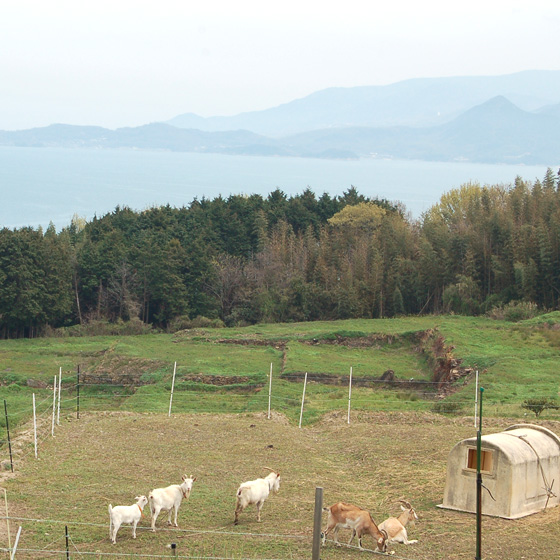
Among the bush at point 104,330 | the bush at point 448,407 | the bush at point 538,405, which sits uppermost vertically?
the bush at point 538,405

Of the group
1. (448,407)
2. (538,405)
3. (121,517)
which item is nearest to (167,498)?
(121,517)

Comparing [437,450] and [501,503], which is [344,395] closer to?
[437,450]

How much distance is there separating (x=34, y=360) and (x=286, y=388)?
52.1 ft

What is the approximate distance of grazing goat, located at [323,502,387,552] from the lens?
1223 cm

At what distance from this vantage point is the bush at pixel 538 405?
23331mm

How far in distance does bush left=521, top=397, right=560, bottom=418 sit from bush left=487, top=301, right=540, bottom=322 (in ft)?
70.6

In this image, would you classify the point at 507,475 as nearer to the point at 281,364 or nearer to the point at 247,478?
the point at 247,478

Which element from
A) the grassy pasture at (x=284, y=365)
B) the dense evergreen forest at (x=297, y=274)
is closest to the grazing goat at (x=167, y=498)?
the grassy pasture at (x=284, y=365)

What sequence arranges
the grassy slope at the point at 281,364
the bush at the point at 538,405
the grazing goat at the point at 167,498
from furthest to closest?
1. the grassy slope at the point at 281,364
2. the bush at the point at 538,405
3. the grazing goat at the point at 167,498

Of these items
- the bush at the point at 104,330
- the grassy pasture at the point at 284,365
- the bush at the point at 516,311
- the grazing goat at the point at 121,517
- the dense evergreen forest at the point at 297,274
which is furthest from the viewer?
the dense evergreen forest at the point at 297,274

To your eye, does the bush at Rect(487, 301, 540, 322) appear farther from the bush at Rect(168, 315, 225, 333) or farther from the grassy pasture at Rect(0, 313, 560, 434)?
the bush at Rect(168, 315, 225, 333)

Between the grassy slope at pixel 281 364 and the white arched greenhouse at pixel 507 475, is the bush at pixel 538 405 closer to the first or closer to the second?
the grassy slope at pixel 281 364

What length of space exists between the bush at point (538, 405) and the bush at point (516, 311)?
847 inches

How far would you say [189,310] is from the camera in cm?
5547
